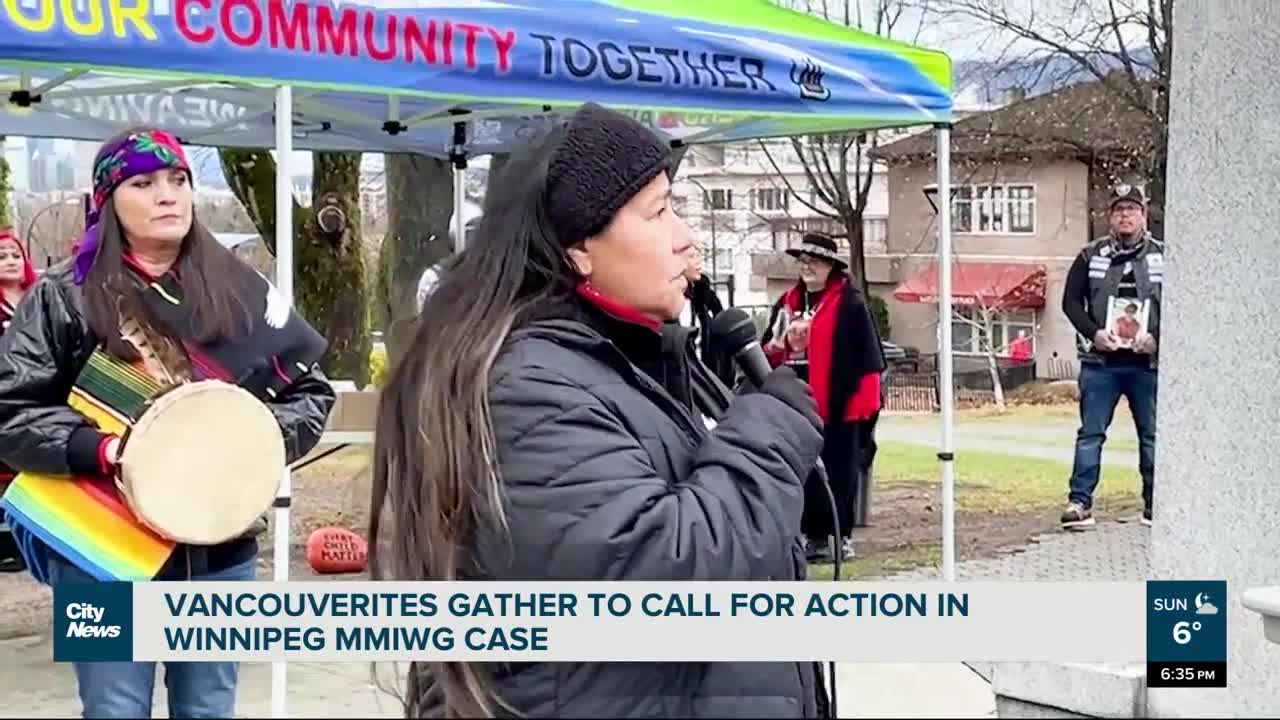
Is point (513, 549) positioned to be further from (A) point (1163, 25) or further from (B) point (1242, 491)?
(A) point (1163, 25)

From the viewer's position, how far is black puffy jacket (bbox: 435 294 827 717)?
1.76 meters

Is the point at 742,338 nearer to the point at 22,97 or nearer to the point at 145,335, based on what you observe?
the point at 145,335

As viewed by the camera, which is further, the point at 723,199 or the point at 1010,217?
the point at 723,199

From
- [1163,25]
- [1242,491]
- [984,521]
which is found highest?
[1163,25]

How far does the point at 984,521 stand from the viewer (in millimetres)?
10625

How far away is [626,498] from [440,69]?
11.9 feet

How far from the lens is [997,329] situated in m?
48.3

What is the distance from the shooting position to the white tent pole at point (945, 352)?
259 inches

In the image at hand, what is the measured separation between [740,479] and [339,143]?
23.8ft

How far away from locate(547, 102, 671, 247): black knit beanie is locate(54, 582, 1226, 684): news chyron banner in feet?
1.46

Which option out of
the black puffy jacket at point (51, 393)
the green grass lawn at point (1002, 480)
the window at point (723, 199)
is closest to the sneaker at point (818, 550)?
the black puffy jacket at point (51, 393)

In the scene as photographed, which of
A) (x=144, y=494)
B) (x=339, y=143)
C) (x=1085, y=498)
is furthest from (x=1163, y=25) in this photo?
(x=144, y=494)

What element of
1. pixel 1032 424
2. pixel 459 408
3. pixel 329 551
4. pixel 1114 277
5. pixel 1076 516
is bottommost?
pixel 1032 424

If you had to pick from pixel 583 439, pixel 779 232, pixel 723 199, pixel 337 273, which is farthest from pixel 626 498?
pixel 723 199
